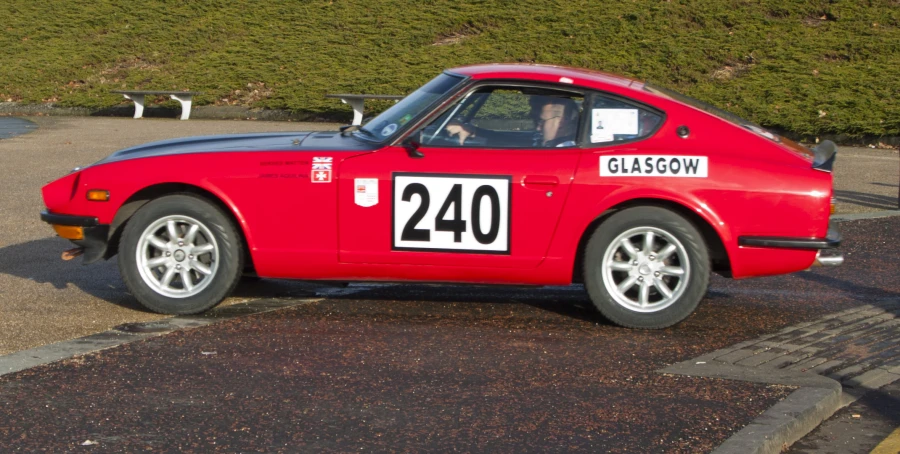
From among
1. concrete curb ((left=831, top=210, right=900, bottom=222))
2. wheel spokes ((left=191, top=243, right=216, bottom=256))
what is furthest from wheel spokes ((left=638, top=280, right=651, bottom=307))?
concrete curb ((left=831, top=210, right=900, bottom=222))

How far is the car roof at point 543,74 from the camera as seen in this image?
6438mm

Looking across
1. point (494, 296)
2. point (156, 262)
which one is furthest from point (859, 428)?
point (156, 262)

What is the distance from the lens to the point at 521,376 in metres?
5.28

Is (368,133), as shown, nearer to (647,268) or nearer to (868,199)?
(647,268)

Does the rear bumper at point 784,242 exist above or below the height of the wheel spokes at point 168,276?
above

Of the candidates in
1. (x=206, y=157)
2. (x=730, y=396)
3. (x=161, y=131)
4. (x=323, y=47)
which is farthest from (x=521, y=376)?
(x=323, y=47)

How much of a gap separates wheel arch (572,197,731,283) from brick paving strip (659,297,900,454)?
1.77 feet

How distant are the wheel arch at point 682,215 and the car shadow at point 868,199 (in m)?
6.00

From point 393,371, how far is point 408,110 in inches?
73.1

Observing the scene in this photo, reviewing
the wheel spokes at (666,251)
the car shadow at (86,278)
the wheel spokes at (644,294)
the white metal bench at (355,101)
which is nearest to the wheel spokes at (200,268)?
the car shadow at (86,278)

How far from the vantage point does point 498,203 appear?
20.4ft

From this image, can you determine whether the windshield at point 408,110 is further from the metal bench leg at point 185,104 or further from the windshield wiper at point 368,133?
the metal bench leg at point 185,104

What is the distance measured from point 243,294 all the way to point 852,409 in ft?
12.5

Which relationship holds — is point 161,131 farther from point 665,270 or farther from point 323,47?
point 665,270
